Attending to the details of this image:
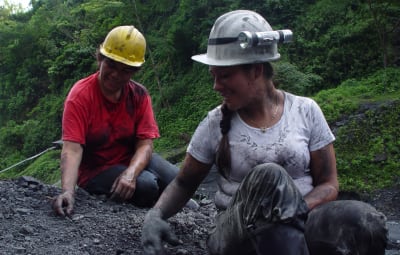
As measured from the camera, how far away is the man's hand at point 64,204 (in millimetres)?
4160

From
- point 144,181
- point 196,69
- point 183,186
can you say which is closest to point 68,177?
point 144,181

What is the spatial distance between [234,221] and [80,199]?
2234 millimetres

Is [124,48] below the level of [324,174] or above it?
above

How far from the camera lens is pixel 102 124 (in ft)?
14.7

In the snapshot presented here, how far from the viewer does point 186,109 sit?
16172 mm

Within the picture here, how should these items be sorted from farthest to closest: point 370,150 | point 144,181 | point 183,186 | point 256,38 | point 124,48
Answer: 1. point 370,150
2. point 144,181
3. point 124,48
4. point 183,186
5. point 256,38

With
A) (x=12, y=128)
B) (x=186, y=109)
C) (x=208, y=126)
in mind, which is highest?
(x=208, y=126)

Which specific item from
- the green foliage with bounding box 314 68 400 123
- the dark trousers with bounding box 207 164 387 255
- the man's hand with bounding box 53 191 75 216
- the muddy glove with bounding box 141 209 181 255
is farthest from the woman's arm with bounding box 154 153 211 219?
the green foliage with bounding box 314 68 400 123

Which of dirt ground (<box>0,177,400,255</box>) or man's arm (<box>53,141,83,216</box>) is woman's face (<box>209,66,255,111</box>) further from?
man's arm (<box>53,141,83,216</box>)

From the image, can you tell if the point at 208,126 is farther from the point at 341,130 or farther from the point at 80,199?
the point at 341,130

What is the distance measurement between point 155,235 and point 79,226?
52.0 inches

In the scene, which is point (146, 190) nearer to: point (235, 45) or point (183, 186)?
point (183, 186)

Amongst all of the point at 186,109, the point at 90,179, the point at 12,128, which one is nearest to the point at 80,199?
the point at 90,179

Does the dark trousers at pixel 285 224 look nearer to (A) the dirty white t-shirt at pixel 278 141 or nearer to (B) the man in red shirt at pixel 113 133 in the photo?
(A) the dirty white t-shirt at pixel 278 141
